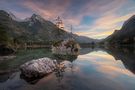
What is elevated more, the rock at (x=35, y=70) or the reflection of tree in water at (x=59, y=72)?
the rock at (x=35, y=70)

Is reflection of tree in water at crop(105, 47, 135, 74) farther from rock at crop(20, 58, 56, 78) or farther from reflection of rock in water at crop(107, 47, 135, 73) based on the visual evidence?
rock at crop(20, 58, 56, 78)

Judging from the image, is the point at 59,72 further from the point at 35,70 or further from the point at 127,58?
the point at 127,58

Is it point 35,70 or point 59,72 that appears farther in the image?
point 59,72

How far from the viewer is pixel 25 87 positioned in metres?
17.5

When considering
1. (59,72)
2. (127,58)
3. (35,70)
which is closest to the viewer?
(35,70)

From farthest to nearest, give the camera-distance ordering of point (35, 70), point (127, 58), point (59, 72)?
1. point (127, 58)
2. point (59, 72)
3. point (35, 70)

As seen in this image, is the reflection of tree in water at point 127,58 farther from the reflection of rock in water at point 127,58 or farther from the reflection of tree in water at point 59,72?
the reflection of tree in water at point 59,72

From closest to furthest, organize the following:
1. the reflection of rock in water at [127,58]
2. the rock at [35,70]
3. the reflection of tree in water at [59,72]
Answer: the reflection of tree in water at [59,72], the rock at [35,70], the reflection of rock in water at [127,58]

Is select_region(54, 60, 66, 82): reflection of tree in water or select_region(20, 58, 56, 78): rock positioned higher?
select_region(20, 58, 56, 78): rock

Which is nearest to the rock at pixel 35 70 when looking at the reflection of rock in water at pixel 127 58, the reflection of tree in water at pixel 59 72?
the reflection of tree in water at pixel 59 72

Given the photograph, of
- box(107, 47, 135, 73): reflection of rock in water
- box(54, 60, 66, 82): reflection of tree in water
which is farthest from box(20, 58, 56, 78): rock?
box(107, 47, 135, 73): reflection of rock in water

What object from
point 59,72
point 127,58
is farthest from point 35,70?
point 127,58

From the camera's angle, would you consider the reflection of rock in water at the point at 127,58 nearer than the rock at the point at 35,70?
No

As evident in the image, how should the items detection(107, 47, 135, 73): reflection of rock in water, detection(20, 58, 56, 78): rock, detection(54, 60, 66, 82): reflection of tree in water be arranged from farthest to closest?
Answer: detection(107, 47, 135, 73): reflection of rock in water
detection(20, 58, 56, 78): rock
detection(54, 60, 66, 82): reflection of tree in water
